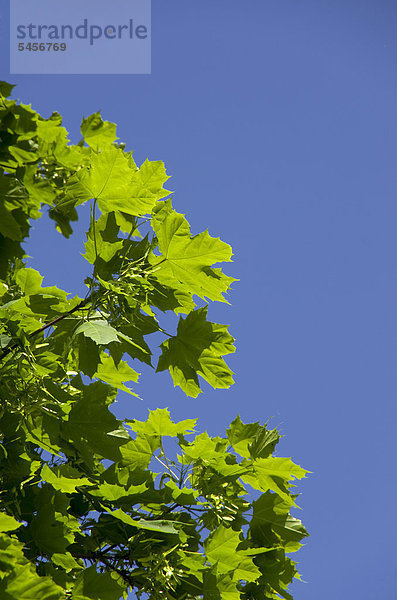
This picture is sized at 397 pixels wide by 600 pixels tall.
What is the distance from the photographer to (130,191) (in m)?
1.36

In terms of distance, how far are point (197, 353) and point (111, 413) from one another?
268mm

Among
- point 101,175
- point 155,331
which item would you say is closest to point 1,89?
point 101,175

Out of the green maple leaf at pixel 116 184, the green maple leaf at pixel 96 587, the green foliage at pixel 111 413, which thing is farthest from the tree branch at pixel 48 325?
the green maple leaf at pixel 96 587

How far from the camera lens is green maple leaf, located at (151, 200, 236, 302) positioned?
51.8 inches

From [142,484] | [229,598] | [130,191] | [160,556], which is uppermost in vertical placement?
[130,191]

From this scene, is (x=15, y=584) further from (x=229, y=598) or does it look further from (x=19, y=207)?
(x=19, y=207)

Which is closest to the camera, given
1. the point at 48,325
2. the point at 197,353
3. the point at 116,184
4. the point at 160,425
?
the point at 48,325

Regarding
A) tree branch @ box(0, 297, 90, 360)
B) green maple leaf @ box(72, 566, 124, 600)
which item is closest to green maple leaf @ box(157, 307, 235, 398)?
tree branch @ box(0, 297, 90, 360)

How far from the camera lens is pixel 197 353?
148 centimetres

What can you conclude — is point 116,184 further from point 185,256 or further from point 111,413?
point 111,413

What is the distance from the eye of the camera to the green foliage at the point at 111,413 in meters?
1.28

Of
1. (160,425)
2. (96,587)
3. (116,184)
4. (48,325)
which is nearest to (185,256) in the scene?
(116,184)

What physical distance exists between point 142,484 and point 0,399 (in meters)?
0.43

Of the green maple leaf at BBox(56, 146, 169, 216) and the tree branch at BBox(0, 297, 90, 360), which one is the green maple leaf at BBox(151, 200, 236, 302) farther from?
the tree branch at BBox(0, 297, 90, 360)
